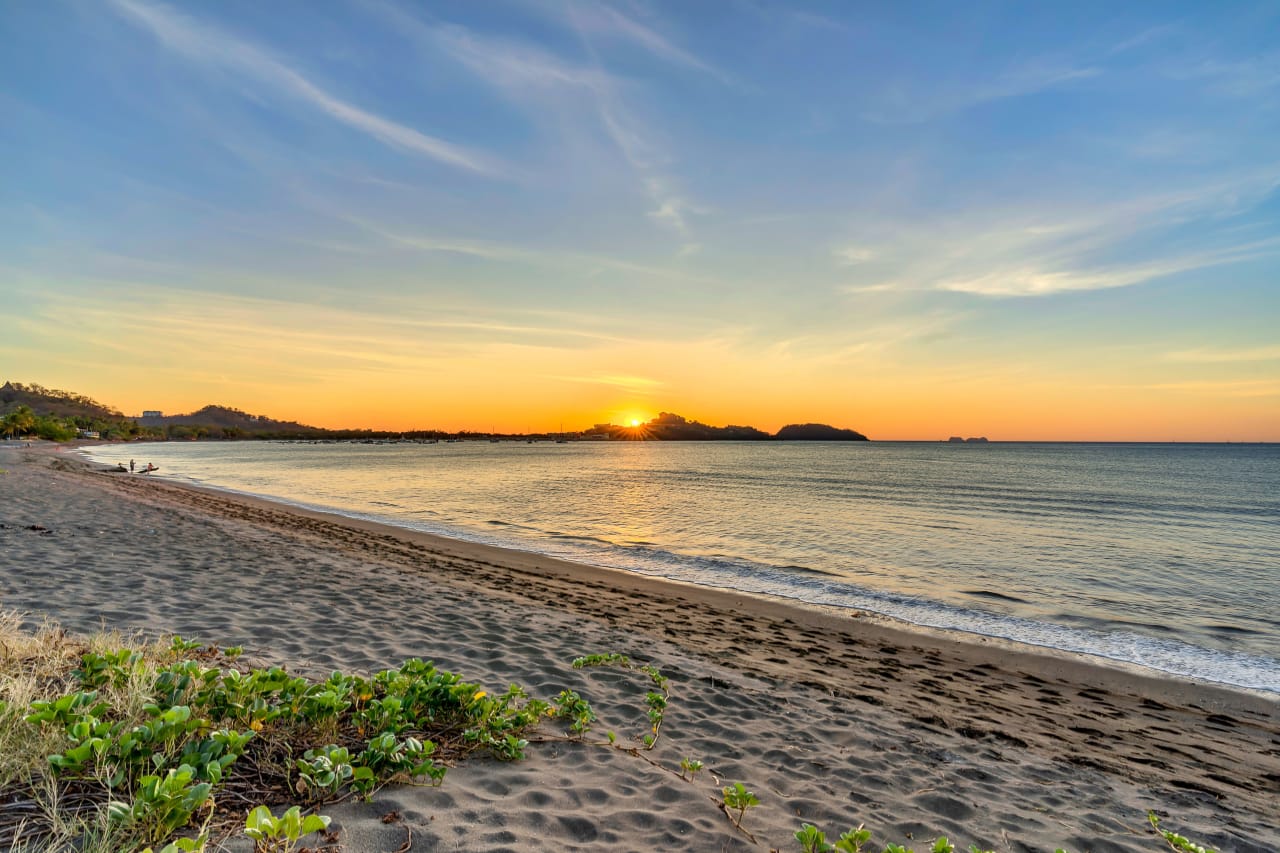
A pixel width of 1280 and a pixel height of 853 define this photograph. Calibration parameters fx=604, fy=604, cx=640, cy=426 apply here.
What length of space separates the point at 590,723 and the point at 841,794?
2129 millimetres

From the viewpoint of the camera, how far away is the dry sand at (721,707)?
4.00m

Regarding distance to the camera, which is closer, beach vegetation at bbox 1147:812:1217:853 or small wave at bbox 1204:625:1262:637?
beach vegetation at bbox 1147:812:1217:853

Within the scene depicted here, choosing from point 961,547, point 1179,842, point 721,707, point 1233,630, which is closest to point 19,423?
point 961,547

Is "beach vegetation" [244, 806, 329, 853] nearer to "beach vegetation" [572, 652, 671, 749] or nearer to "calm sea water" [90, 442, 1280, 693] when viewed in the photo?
"beach vegetation" [572, 652, 671, 749]

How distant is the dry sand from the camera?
4.00m

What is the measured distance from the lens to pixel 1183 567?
18.2m

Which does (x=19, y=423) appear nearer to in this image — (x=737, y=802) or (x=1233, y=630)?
(x=737, y=802)

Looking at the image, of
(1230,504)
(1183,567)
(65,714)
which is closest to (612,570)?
(65,714)

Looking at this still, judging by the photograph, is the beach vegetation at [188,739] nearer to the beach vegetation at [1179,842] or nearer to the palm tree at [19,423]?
the beach vegetation at [1179,842]

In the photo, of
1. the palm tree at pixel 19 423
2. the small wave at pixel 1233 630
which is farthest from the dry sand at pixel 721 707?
the palm tree at pixel 19 423

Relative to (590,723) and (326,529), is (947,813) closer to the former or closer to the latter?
(590,723)

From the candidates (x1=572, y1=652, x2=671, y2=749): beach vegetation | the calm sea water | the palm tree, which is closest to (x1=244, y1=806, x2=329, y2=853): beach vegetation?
(x1=572, y1=652, x2=671, y2=749): beach vegetation

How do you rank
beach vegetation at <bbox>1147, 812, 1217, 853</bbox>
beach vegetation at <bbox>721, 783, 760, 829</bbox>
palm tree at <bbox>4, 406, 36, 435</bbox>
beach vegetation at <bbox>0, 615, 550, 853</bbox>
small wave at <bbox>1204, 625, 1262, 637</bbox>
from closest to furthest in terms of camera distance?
beach vegetation at <bbox>0, 615, 550, 853</bbox> → beach vegetation at <bbox>721, 783, 760, 829</bbox> → beach vegetation at <bbox>1147, 812, 1217, 853</bbox> → small wave at <bbox>1204, 625, 1262, 637</bbox> → palm tree at <bbox>4, 406, 36, 435</bbox>

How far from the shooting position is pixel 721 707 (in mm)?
6438
